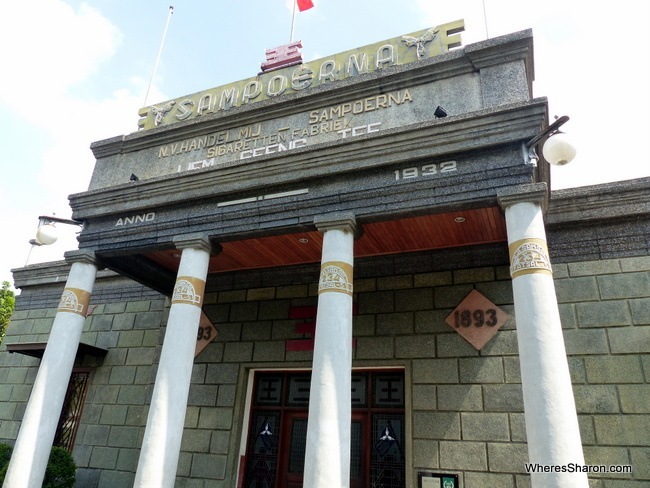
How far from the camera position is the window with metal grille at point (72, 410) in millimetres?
12195

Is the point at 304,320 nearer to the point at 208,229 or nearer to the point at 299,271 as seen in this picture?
the point at 299,271

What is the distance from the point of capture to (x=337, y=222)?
8047 mm

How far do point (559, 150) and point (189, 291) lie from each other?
6.46 meters

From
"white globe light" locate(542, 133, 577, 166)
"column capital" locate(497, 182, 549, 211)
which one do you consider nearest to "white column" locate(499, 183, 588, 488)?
"column capital" locate(497, 182, 549, 211)

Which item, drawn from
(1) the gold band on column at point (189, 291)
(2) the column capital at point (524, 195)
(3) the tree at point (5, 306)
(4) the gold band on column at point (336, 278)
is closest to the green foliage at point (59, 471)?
(1) the gold band on column at point (189, 291)

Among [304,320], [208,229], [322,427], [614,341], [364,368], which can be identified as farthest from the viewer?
[304,320]

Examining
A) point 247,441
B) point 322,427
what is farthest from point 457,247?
point 247,441

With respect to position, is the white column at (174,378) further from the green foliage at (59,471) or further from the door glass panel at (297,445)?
the green foliage at (59,471)

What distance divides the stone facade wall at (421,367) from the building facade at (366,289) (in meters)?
0.04

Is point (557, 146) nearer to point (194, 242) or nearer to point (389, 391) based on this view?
point (389, 391)

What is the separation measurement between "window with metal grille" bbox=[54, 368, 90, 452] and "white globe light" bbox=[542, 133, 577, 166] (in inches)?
481

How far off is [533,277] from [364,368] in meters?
4.57

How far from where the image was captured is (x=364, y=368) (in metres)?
10.0

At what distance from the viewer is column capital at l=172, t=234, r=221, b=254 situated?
9117 mm
